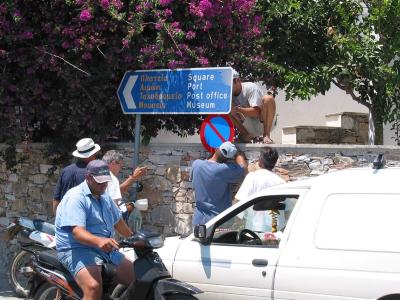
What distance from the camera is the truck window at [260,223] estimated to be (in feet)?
17.1

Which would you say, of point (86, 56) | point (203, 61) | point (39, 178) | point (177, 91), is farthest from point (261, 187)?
point (39, 178)

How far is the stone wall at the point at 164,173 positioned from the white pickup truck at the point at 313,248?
1945 mm

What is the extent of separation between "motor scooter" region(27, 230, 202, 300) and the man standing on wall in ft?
10.5

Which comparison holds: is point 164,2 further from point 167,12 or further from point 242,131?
point 242,131

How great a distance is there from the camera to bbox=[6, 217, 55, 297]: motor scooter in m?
6.79

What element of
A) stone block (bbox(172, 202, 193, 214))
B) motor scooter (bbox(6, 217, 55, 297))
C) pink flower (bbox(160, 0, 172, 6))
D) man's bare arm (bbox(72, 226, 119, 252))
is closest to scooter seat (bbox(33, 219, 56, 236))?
motor scooter (bbox(6, 217, 55, 297))

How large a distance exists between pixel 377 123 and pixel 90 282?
20.6 ft

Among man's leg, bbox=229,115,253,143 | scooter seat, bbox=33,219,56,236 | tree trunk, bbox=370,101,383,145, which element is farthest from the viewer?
tree trunk, bbox=370,101,383,145

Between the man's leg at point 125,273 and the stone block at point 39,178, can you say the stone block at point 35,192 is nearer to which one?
the stone block at point 39,178

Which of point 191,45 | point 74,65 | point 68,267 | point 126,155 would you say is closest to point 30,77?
point 74,65

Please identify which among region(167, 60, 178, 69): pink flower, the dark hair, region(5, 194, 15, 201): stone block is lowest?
region(5, 194, 15, 201): stone block

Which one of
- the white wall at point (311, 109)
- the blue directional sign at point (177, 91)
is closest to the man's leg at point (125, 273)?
the blue directional sign at point (177, 91)

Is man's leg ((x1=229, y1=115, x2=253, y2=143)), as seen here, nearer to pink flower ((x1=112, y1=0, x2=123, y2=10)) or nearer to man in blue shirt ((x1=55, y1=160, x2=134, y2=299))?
pink flower ((x1=112, y1=0, x2=123, y2=10))

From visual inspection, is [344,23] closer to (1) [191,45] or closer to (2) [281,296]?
(1) [191,45]
